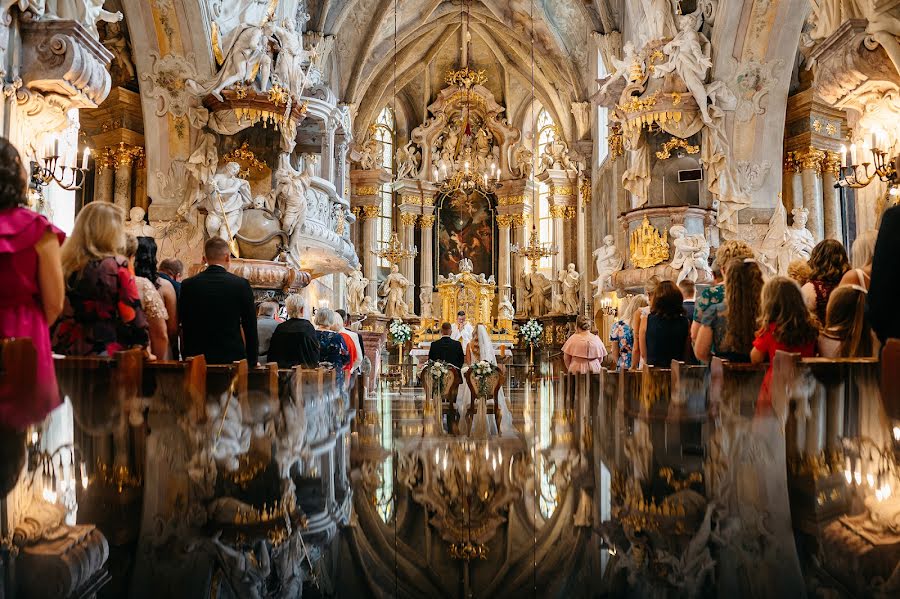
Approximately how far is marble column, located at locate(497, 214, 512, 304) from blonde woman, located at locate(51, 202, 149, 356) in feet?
86.1

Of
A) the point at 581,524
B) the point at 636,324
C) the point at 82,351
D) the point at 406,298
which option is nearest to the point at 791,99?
the point at 636,324

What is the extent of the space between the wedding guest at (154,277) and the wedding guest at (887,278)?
3.61 metres

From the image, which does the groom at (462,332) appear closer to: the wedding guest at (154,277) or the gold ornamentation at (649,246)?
the gold ornamentation at (649,246)

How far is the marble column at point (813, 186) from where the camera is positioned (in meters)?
14.9

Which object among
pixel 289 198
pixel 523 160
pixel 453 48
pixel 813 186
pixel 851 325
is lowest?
pixel 851 325

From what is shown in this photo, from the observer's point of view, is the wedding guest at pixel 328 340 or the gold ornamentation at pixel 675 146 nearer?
the wedding guest at pixel 328 340

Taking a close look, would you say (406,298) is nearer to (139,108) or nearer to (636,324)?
(139,108)

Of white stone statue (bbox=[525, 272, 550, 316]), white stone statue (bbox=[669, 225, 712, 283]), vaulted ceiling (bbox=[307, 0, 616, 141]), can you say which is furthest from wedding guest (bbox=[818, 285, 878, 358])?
white stone statue (bbox=[525, 272, 550, 316])

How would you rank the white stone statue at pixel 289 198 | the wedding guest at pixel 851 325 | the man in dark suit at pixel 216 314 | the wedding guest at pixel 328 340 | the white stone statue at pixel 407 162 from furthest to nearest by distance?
the white stone statue at pixel 407 162 → the white stone statue at pixel 289 198 → the wedding guest at pixel 328 340 → the man in dark suit at pixel 216 314 → the wedding guest at pixel 851 325

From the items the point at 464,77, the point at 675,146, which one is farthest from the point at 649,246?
the point at 464,77

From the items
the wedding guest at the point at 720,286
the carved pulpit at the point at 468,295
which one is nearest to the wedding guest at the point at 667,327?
the wedding guest at the point at 720,286

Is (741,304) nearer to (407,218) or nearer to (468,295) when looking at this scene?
(468,295)

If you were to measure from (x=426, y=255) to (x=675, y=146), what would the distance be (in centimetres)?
1746

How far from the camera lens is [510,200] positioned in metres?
30.7
